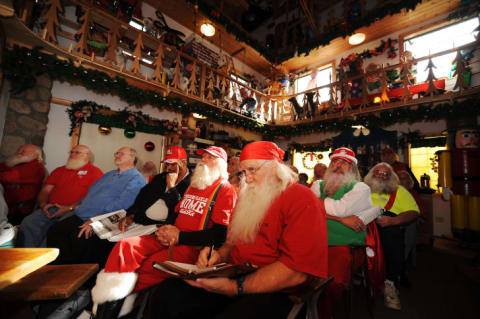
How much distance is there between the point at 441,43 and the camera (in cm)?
608

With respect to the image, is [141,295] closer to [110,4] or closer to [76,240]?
[76,240]

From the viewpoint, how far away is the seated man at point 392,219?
2312 mm

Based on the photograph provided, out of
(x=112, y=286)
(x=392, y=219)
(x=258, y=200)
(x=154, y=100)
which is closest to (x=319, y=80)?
(x=154, y=100)

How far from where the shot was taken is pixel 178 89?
507cm

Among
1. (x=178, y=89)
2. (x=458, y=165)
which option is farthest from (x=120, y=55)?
(x=458, y=165)

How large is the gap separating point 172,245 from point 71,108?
15.4ft

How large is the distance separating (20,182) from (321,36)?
31.0 ft

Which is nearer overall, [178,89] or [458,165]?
[458,165]

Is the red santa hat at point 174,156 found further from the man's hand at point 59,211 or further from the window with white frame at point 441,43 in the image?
the window with white frame at point 441,43

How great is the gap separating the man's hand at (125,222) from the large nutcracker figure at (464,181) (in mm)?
5923

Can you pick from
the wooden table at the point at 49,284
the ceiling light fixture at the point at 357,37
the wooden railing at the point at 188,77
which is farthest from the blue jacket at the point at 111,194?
the ceiling light fixture at the point at 357,37

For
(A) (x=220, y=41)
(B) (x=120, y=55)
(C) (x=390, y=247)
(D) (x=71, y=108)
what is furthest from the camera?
(A) (x=220, y=41)

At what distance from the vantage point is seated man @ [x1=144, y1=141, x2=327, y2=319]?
3.25ft

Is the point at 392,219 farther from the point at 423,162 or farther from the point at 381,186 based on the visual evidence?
→ the point at 423,162
